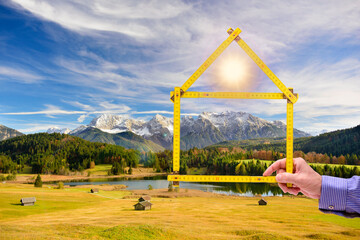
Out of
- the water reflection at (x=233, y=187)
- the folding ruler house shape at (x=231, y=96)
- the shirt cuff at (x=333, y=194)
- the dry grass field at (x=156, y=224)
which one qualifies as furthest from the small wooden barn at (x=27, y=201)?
the shirt cuff at (x=333, y=194)

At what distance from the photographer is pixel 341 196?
5914mm

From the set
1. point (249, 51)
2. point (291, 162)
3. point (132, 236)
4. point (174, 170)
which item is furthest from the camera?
point (132, 236)

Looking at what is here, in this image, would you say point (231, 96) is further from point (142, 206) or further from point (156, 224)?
point (142, 206)

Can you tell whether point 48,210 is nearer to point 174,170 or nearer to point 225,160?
point 174,170

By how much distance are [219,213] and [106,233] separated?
36.6m

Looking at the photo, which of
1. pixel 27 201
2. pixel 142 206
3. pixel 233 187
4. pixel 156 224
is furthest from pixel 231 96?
pixel 233 187

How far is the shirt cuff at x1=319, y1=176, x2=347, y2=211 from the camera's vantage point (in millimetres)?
5914

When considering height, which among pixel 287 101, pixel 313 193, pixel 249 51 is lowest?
pixel 313 193

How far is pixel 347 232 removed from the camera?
137ft

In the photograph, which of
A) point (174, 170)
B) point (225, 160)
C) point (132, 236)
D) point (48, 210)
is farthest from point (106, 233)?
point (225, 160)

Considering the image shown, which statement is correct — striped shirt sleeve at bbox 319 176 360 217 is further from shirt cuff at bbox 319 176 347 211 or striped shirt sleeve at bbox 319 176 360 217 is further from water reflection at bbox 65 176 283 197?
water reflection at bbox 65 176 283 197

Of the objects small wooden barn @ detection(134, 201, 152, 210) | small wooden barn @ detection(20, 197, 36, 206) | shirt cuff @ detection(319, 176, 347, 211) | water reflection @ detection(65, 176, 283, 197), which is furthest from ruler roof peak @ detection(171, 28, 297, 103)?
water reflection @ detection(65, 176, 283, 197)

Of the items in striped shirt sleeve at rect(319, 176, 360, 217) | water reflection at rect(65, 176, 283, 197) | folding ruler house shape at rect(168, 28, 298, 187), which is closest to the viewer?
striped shirt sleeve at rect(319, 176, 360, 217)

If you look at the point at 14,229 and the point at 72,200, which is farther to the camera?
the point at 72,200
